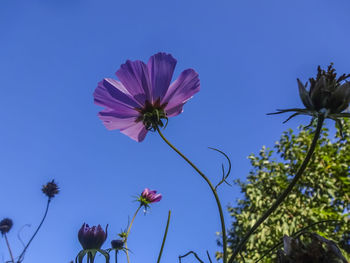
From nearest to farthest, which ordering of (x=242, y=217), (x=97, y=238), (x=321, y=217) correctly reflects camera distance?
(x=97, y=238) → (x=321, y=217) → (x=242, y=217)

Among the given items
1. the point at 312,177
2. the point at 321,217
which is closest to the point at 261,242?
the point at 321,217

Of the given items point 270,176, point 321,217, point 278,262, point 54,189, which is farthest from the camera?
point 270,176

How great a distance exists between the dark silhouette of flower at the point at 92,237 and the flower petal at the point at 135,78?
28 cm

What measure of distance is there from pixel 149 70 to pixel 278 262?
1.33ft

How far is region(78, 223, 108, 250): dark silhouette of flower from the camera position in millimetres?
601

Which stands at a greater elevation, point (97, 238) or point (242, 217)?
point (242, 217)

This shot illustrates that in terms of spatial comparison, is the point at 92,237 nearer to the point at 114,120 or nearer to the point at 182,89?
the point at 114,120

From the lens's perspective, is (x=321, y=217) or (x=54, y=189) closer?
(x=54, y=189)

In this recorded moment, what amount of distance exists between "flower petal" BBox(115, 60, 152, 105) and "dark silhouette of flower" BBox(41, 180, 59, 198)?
1.22m

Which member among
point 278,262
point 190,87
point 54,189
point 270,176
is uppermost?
point 270,176

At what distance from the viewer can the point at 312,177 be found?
3.81m

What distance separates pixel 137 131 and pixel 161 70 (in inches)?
5.7

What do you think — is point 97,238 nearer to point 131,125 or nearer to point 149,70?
point 131,125

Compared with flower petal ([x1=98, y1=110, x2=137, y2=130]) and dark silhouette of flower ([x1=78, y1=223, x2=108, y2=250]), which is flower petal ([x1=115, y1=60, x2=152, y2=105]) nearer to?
flower petal ([x1=98, y1=110, x2=137, y2=130])
